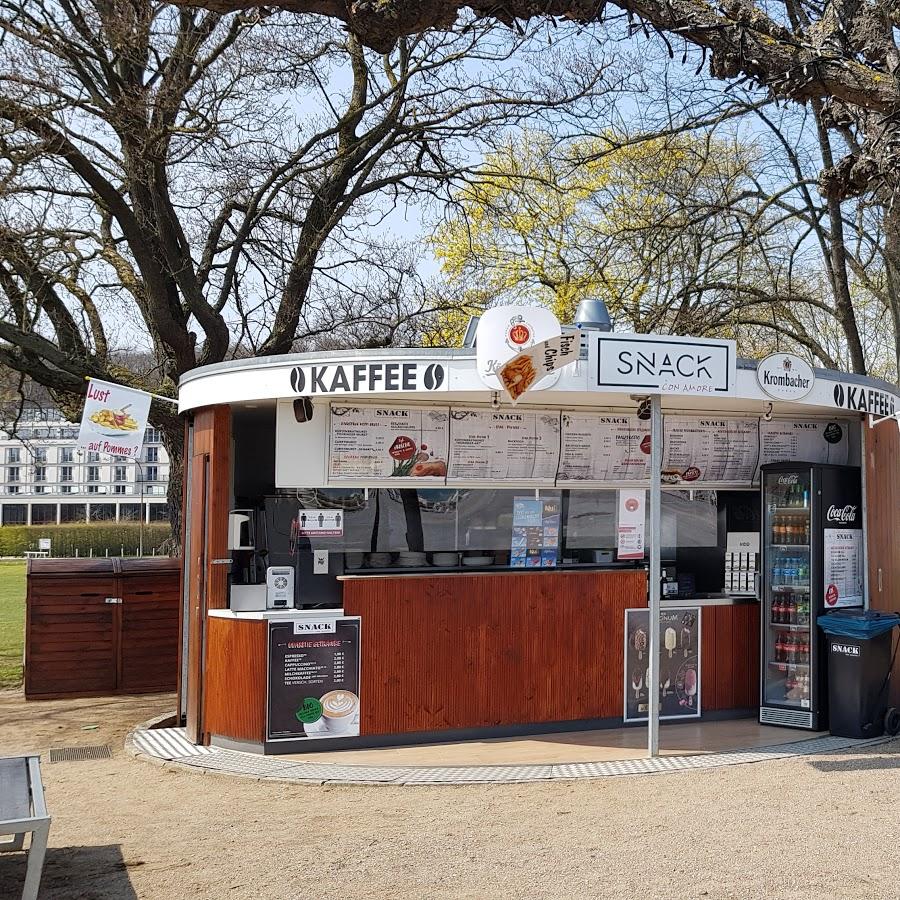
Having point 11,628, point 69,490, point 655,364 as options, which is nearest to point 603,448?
point 655,364

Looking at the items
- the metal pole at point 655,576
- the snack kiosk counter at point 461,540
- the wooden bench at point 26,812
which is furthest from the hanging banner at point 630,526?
the wooden bench at point 26,812

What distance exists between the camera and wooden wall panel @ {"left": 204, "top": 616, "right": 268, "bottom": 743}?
7.79 m

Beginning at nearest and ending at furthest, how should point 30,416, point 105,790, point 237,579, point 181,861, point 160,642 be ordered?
1. point 181,861
2. point 105,790
3. point 237,579
4. point 160,642
5. point 30,416

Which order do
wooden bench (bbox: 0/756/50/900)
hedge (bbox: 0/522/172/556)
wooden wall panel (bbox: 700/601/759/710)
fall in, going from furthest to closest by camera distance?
hedge (bbox: 0/522/172/556) → wooden wall panel (bbox: 700/601/759/710) → wooden bench (bbox: 0/756/50/900)

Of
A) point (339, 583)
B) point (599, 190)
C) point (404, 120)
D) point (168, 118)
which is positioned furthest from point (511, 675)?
point (599, 190)

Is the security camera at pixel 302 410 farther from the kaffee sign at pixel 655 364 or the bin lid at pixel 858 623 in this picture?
the bin lid at pixel 858 623

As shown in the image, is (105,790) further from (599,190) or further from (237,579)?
(599,190)

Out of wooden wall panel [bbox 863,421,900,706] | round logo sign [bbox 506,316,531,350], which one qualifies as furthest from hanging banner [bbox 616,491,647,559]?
wooden wall panel [bbox 863,421,900,706]

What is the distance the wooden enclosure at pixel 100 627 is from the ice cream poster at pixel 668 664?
486 cm

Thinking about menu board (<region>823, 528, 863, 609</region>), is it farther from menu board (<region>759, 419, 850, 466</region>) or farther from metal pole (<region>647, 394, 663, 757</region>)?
metal pole (<region>647, 394, 663, 757</region>)

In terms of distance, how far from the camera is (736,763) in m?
7.36

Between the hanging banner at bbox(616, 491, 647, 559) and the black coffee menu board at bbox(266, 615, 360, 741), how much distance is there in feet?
6.96

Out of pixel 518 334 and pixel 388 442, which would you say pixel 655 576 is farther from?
pixel 388 442

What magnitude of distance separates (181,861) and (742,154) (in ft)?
48.3
